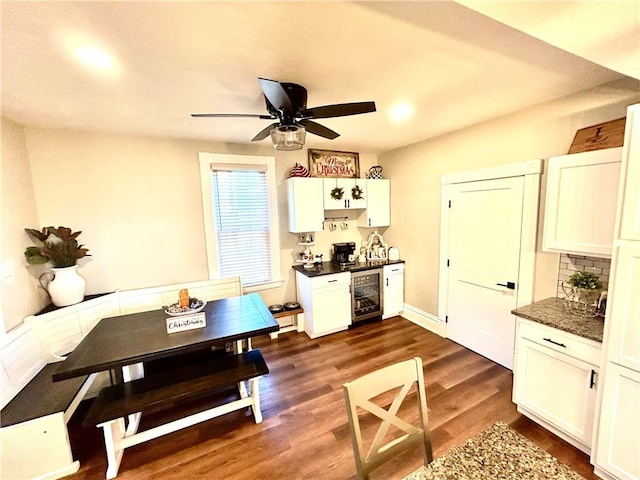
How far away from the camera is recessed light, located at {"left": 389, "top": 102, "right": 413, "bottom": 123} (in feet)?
7.48

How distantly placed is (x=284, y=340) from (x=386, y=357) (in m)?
1.31

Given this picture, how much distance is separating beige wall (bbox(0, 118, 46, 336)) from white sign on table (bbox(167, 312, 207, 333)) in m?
1.16

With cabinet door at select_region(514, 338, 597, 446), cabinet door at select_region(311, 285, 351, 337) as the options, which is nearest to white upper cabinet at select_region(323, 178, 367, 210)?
cabinet door at select_region(311, 285, 351, 337)

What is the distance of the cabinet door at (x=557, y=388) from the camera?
1.72 meters

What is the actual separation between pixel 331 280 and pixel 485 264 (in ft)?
5.81

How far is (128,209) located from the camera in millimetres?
2912

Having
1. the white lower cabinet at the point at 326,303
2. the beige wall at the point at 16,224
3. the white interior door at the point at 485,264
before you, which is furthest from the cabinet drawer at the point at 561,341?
the beige wall at the point at 16,224

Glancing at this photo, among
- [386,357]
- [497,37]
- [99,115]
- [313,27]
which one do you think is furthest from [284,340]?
[497,37]

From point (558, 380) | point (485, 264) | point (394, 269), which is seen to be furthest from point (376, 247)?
point (558, 380)

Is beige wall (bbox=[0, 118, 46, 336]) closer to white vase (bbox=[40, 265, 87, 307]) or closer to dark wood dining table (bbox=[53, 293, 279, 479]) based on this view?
white vase (bbox=[40, 265, 87, 307])

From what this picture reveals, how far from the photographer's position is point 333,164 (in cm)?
394

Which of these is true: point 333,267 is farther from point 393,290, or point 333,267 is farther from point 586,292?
point 586,292

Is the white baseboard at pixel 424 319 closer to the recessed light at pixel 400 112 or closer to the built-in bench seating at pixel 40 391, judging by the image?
the recessed light at pixel 400 112

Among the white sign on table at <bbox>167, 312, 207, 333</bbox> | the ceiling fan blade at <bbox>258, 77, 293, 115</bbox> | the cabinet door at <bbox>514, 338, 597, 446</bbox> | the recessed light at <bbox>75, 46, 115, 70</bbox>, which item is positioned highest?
the recessed light at <bbox>75, 46, 115, 70</bbox>
